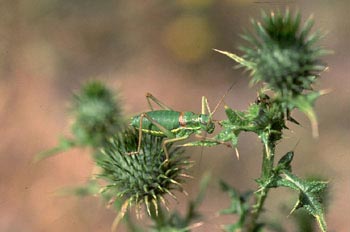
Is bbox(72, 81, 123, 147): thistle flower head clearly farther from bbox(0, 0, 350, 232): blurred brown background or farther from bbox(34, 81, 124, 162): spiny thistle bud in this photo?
bbox(0, 0, 350, 232): blurred brown background

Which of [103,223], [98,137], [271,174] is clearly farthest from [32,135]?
[271,174]

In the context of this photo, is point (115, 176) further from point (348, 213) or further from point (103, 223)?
point (348, 213)

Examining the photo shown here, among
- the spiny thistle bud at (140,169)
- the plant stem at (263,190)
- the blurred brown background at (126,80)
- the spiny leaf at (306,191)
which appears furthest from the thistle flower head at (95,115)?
the blurred brown background at (126,80)

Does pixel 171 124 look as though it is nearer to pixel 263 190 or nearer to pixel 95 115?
pixel 95 115

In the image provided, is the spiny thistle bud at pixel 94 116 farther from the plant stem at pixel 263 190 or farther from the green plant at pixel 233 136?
the plant stem at pixel 263 190

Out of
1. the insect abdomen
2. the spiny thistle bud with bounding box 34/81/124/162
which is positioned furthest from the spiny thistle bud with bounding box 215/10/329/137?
the spiny thistle bud with bounding box 34/81/124/162

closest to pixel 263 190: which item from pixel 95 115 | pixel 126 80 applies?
pixel 95 115
